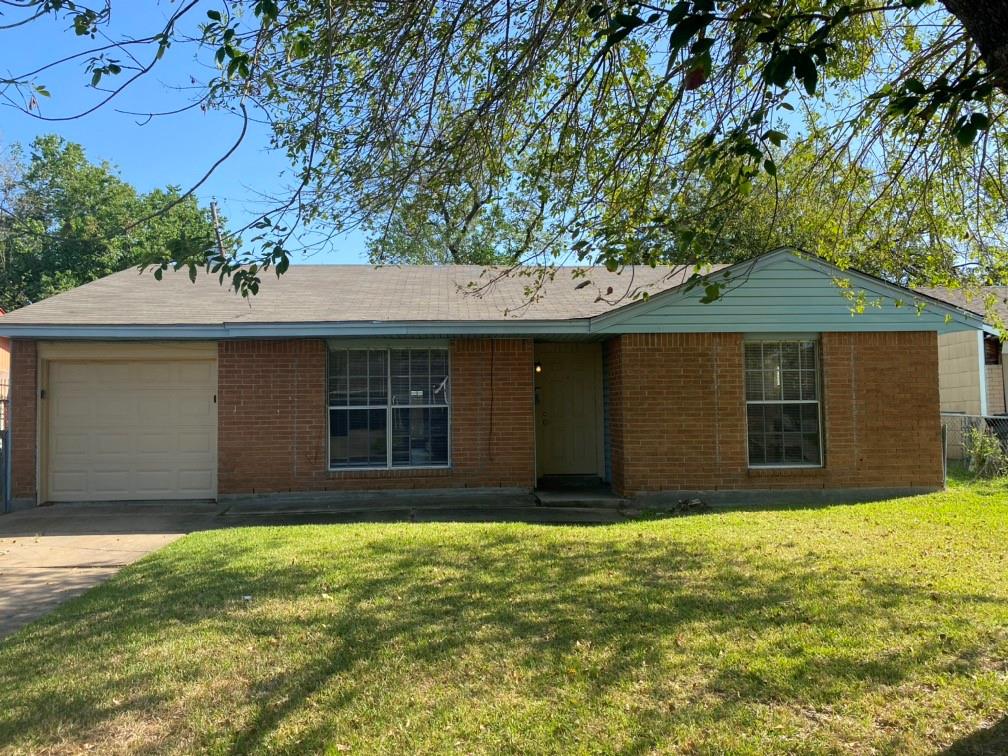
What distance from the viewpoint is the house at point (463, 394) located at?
35.6ft

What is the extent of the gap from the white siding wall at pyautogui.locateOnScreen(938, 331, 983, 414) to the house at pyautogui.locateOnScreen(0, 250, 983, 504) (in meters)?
5.93

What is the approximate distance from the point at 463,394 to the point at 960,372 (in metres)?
12.3

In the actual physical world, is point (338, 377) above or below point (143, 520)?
above

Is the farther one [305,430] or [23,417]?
[305,430]

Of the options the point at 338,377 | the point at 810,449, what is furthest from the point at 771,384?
the point at 338,377

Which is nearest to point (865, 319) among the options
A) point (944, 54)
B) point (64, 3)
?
point (944, 54)

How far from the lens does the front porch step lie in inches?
420

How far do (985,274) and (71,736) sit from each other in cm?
900

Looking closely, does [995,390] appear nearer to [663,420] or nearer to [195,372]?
[663,420]

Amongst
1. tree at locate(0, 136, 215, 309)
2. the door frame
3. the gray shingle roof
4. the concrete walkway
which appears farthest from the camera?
tree at locate(0, 136, 215, 309)

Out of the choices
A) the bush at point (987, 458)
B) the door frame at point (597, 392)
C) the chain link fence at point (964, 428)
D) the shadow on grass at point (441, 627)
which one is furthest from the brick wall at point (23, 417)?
the chain link fence at point (964, 428)

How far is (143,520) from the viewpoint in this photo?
998cm

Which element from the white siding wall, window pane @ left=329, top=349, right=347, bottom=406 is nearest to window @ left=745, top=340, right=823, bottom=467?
window pane @ left=329, top=349, right=347, bottom=406

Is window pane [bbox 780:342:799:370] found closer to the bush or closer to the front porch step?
the front porch step
